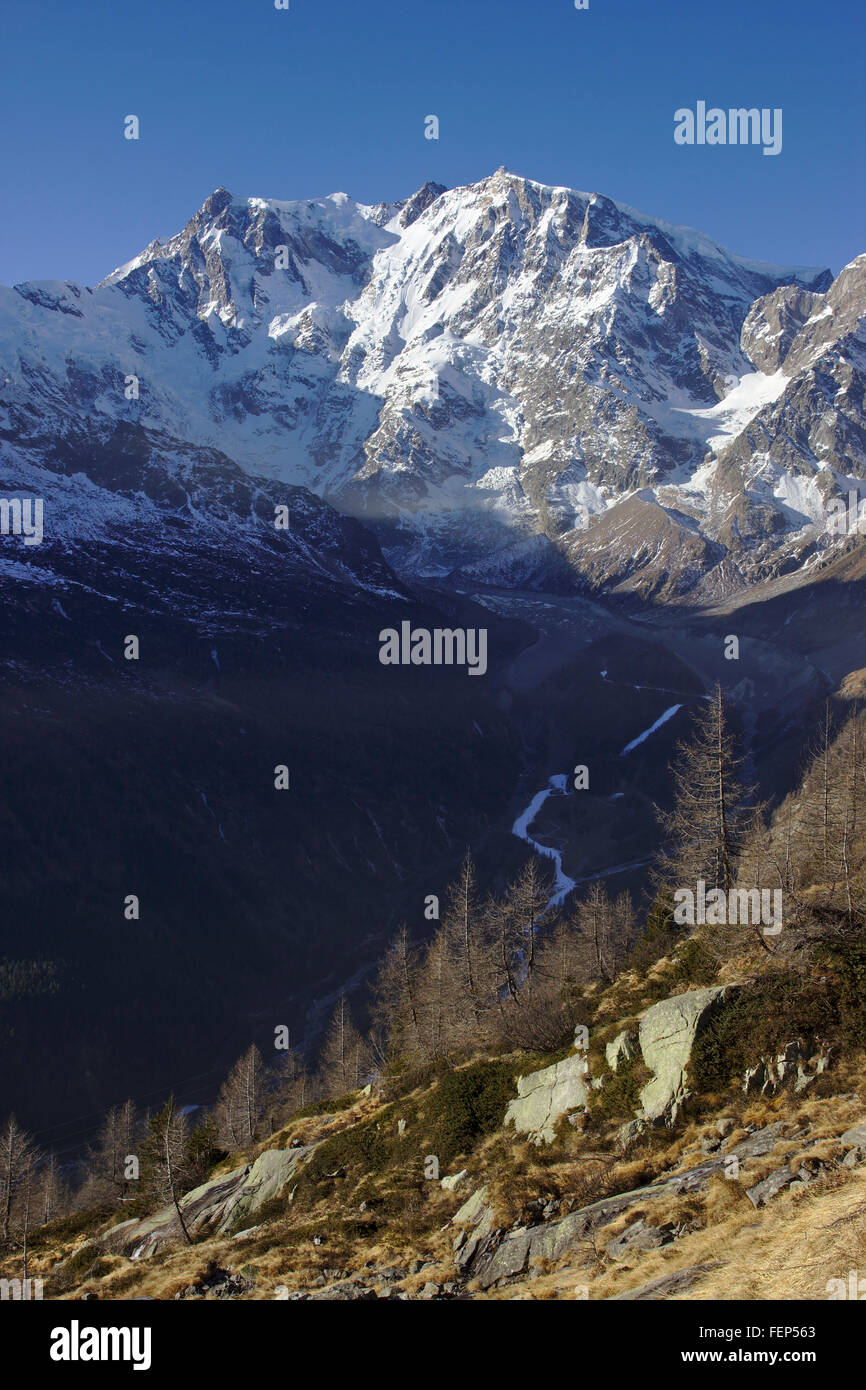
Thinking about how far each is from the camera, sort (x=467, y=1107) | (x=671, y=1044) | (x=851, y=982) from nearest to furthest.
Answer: (x=851, y=982)
(x=671, y=1044)
(x=467, y=1107)

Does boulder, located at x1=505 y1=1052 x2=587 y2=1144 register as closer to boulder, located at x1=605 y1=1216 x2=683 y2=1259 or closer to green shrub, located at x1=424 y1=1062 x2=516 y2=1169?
green shrub, located at x1=424 y1=1062 x2=516 y2=1169

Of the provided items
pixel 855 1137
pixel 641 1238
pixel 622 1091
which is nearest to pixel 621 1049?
pixel 622 1091

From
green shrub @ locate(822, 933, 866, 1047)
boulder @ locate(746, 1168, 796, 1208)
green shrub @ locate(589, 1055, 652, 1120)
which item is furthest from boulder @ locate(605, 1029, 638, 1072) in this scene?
boulder @ locate(746, 1168, 796, 1208)

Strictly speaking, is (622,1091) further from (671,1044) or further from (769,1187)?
(769,1187)

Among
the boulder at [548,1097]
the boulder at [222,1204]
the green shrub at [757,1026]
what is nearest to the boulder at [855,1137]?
the green shrub at [757,1026]

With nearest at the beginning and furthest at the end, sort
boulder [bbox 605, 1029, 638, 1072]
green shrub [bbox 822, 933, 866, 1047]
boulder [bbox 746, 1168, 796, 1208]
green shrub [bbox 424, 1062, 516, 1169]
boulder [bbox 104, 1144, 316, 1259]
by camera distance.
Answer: boulder [bbox 746, 1168, 796, 1208] → green shrub [bbox 822, 933, 866, 1047] → boulder [bbox 605, 1029, 638, 1072] → green shrub [bbox 424, 1062, 516, 1169] → boulder [bbox 104, 1144, 316, 1259]

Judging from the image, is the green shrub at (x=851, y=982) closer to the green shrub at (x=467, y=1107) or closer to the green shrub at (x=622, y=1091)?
the green shrub at (x=622, y=1091)
